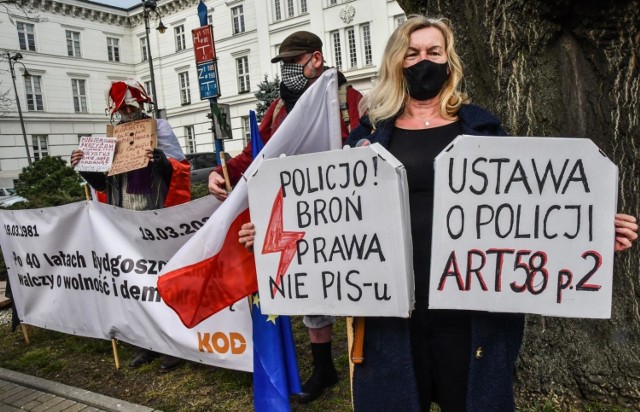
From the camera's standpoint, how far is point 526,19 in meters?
2.81

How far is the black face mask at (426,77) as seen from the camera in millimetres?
1988

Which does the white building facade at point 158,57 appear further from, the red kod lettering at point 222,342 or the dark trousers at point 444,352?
the dark trousers at point 444,352

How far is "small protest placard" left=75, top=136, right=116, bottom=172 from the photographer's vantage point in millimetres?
4156

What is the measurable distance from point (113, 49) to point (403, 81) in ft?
147

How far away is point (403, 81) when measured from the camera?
2.04m

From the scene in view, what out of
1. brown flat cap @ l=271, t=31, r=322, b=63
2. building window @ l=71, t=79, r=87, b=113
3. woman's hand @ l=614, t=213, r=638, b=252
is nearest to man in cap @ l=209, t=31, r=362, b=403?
brown flat cap @ l=271, t=31, r=322, b=63

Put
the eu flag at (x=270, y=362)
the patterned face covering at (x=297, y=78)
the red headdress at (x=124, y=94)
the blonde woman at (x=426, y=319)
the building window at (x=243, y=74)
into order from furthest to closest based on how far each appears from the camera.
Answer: the building window at (x=243, y=74), the red headdress at (x=124, y=94), the patterned face covering at (x=297, y=78), the eu flag at (x=270, y=362), the blonde woman at (x=426, y=319)

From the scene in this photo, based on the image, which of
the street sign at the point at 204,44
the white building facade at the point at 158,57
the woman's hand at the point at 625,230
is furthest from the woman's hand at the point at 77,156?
the white building facade at the point at 158,57

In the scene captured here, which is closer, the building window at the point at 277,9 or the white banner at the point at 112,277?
the white banner at the point at 112,277

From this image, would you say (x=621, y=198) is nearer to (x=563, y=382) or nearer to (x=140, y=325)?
(x=563, y=382)

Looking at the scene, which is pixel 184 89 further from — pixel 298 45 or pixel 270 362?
pixel 270 362

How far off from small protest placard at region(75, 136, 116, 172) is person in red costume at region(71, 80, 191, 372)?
2.6 inches

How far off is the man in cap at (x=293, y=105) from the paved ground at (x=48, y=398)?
3.81ft

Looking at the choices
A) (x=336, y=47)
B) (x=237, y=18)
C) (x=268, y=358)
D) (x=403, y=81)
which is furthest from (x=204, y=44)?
(x=237, y=18)
